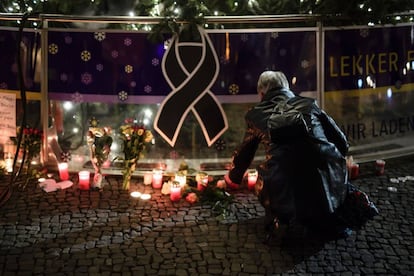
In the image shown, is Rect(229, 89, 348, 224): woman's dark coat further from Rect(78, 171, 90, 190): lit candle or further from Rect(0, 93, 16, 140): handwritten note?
Rect(0, 93, 16, 140): handwritten note

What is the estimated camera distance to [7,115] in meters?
7.88

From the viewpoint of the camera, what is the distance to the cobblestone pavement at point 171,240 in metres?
5.51

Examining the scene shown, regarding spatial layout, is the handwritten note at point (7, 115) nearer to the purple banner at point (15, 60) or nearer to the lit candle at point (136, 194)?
the purple banner at point (15, 60)

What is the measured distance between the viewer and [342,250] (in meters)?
5.84

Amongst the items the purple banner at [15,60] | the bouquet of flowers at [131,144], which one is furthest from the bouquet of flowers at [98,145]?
the purple banner at [15,60]

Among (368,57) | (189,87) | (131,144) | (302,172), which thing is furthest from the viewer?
(368,57)

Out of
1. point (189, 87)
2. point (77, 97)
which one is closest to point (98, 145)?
point (77, 97)

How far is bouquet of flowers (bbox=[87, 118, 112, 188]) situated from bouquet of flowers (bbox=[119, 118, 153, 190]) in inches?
7.3

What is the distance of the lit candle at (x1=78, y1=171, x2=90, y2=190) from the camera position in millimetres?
7348

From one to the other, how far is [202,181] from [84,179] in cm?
137

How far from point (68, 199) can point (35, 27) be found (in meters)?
2.28

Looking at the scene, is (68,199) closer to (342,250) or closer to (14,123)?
(14,123)

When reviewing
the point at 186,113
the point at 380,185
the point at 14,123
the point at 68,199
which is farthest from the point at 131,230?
the point at 380,185

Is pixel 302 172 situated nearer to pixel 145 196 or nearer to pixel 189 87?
pixel 145 196
